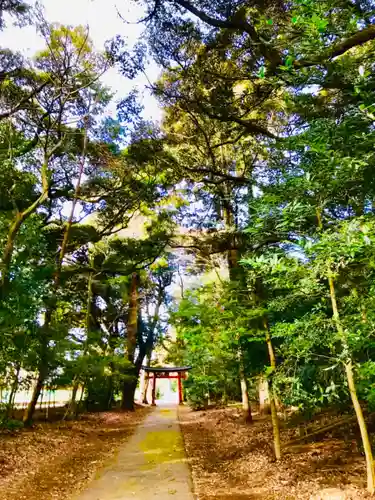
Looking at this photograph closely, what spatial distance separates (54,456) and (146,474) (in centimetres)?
267

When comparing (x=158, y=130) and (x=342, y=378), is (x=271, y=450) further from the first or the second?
(x=158, y=130)

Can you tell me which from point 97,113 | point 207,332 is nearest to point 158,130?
point 97,113

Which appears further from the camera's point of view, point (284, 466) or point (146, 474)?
point (146, 474)

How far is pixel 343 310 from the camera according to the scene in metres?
4.25

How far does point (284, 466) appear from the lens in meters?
5.88

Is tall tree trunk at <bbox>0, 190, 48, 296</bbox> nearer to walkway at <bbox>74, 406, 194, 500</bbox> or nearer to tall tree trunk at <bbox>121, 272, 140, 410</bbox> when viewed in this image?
walkway at <bbox>74, 406, 194, 500</bbox>

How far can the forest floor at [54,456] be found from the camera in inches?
219

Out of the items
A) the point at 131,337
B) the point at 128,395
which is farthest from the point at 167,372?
the point at 131,337

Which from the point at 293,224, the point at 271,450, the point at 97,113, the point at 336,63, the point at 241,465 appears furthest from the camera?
the point at 97,113

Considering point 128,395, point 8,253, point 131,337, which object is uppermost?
point 8,253

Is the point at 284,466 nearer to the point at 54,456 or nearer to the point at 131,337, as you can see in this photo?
the point at 54,456

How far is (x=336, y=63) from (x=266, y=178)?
12.0 feet

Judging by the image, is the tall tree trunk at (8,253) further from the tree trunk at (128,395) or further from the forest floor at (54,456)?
the tree trunk at (128,395)

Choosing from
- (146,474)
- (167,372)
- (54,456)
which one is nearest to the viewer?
(146,474)
